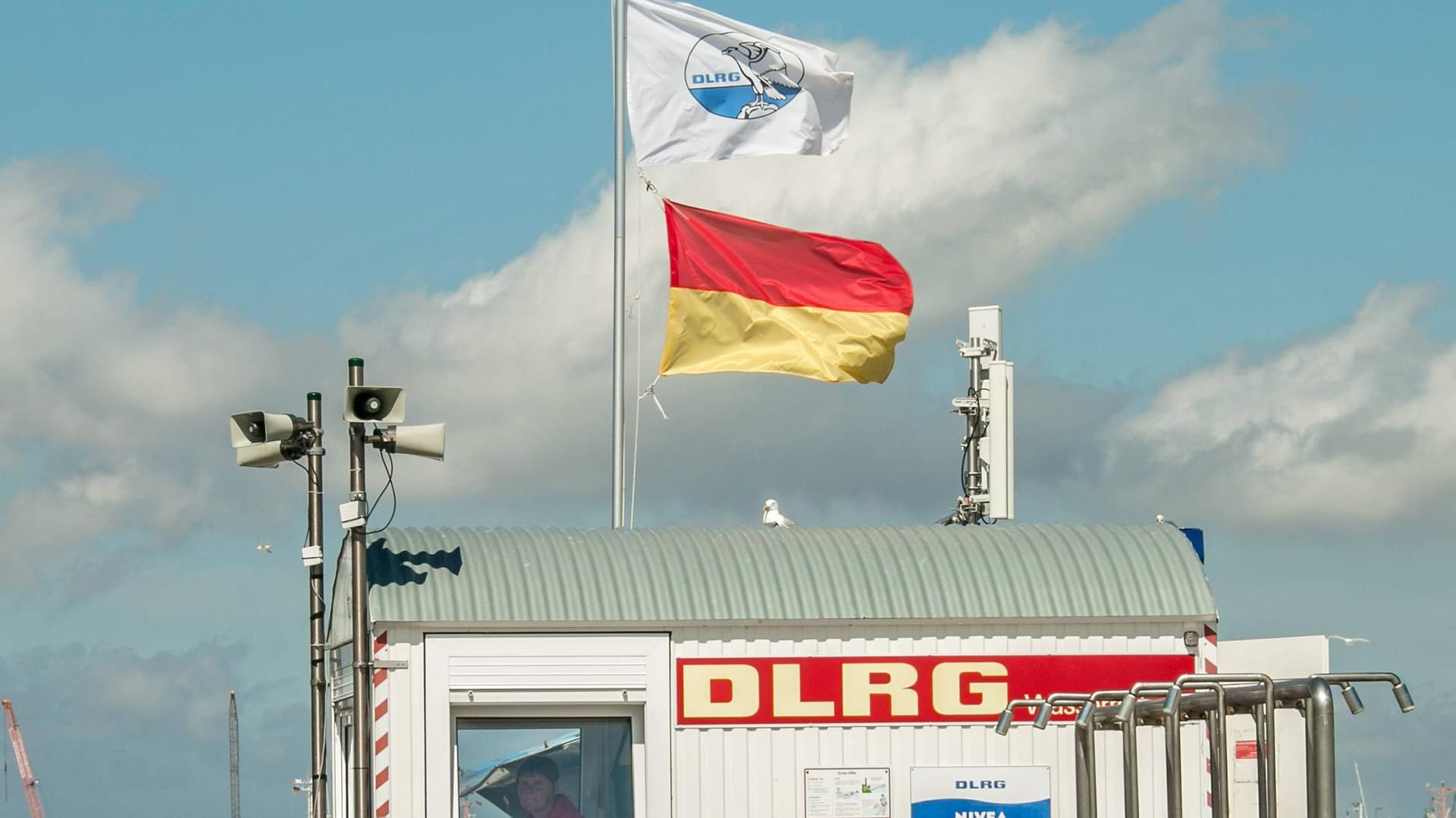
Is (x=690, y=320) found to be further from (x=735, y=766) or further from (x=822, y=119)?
(x=735, y=766)

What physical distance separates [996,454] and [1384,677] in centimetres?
1000

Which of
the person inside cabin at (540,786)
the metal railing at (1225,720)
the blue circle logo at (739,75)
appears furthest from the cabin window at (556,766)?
the blue circle logo at (739,75)

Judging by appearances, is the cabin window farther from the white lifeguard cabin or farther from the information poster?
the information poster

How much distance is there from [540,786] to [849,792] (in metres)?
2.68

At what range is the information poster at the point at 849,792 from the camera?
65.6 ft

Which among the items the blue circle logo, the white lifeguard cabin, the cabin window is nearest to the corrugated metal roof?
the white lifeguard cabin

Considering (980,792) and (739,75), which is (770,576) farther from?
(739,75)

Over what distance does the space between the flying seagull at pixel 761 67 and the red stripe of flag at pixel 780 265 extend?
174 cm

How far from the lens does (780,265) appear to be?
951 inches

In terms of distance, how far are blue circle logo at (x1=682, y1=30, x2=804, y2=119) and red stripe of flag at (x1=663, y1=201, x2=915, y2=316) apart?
5.01ft

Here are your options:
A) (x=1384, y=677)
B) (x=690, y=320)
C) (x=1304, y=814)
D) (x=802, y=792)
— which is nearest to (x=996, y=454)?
(x=690, y=320)

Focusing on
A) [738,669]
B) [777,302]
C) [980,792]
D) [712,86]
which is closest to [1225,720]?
[980,792]

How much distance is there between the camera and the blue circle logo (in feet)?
82.0

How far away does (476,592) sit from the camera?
19.9m
